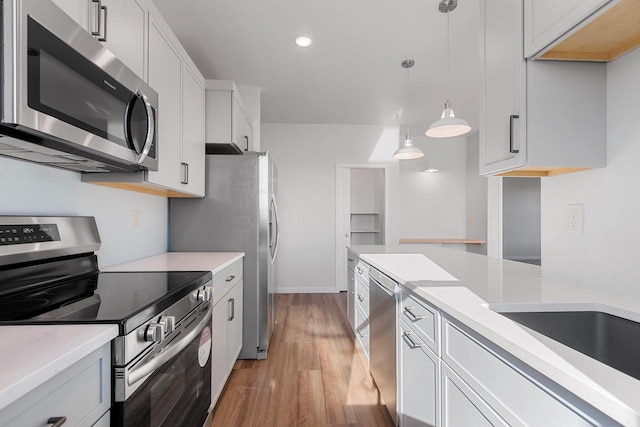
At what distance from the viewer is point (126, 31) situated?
4.43ft

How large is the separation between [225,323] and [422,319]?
1.24 m

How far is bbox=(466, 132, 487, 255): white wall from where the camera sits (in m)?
5.09

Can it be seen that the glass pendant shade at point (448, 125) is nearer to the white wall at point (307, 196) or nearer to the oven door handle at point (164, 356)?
the oven door handle at point (164, 356)

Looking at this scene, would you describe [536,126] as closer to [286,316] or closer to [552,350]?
[552,350]

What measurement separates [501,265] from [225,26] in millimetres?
2520

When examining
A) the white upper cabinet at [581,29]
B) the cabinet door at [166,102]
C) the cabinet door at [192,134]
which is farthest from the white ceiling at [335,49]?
the white upper cabinet at [581,29]

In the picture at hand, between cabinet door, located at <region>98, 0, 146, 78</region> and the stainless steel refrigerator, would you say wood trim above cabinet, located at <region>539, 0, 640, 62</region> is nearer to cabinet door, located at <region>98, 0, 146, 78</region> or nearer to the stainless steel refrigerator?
cabinet door, located at <region>98, 0, 146, 78</region>

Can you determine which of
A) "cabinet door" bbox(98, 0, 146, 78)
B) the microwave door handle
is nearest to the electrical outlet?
the microwave door handle

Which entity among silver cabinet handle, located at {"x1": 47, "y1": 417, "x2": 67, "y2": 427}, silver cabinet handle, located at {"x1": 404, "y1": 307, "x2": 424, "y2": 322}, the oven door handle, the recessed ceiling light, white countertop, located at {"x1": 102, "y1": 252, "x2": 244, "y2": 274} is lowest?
the oven door handle

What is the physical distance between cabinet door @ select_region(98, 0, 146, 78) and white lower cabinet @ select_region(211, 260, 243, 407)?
1.11 meters

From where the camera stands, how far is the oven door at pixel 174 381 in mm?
857

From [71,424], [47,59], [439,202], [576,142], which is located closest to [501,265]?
[576,142]

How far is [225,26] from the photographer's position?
2.39 m

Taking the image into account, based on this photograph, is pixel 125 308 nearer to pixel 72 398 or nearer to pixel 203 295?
pixel 72 398
